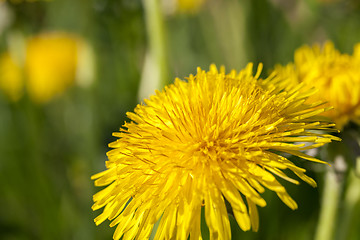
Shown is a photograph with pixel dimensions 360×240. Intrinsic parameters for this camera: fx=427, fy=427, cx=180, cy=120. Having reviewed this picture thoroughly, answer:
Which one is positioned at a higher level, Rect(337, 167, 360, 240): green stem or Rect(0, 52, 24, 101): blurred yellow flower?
Rect(0, 52, 24, 101): blurred yellow flower

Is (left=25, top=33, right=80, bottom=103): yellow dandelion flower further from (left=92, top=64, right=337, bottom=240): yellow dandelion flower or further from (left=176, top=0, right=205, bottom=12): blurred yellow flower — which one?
(left=92, top=64, right=337, bottom=240): yellow dandelion flower

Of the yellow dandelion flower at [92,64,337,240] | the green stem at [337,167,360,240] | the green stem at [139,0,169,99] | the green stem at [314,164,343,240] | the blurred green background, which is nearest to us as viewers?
the yellow dandelion flower at [92,64,337,240]

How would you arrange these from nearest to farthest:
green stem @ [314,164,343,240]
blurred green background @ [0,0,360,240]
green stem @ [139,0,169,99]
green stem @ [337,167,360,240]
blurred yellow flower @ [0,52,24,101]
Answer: green stem @ [314,164,343,240] < green stem @ [337,167,360,240] < green stem @ [139,0,169,99] < blurred green background @ [0,0,360,240] < blurred yellow flower @ [0,52,24,101]

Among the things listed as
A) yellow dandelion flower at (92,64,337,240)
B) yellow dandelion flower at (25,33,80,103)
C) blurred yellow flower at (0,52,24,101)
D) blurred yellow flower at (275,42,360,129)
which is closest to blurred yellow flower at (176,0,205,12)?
yellow dandelion flower at (25,33,80,103)

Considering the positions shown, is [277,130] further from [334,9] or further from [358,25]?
[334,9]

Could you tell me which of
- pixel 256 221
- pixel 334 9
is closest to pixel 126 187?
pixel 256 221

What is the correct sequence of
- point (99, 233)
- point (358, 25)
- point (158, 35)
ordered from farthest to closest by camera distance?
point (358, 25), point (99, 233), point (158, 35)
